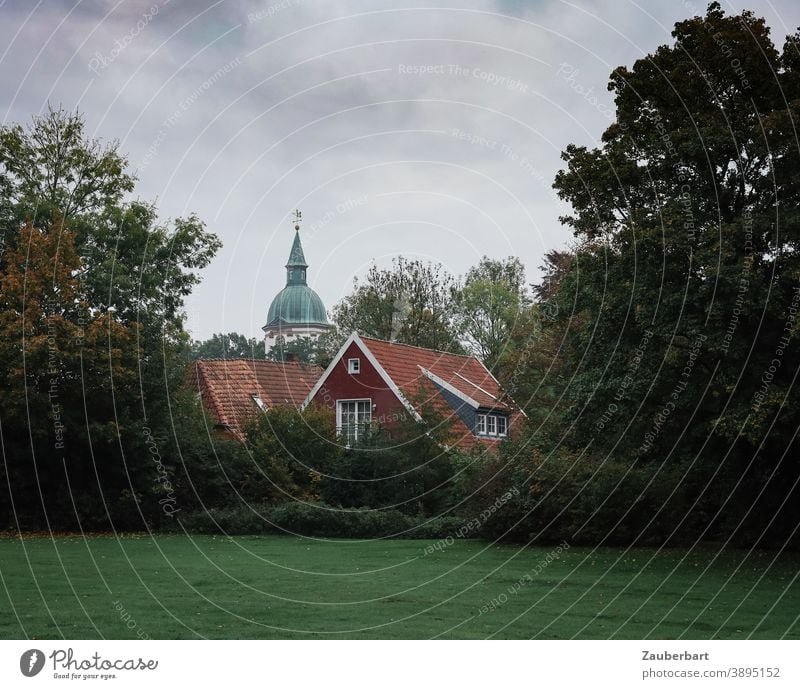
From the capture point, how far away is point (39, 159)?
34.4 meters

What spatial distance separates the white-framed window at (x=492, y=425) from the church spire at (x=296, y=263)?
28.1 feet

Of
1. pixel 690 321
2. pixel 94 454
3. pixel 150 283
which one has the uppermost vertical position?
pixel 150 283

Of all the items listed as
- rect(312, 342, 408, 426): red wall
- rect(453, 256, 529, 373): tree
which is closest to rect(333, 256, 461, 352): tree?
rect(453, 256, 529, 373): tree

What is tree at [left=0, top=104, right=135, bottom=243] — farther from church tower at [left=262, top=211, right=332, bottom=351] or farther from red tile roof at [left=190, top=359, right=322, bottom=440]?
church tower at [left=262, top=211, right=332, bottom=351]

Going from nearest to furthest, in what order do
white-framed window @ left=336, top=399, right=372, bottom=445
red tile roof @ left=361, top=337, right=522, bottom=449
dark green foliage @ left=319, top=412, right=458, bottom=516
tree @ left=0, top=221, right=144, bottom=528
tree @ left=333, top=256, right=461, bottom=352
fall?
tree @ left=0, top=221, right=144, bottom=528
dark green foliage @ left=319, top=412, right=458, bottom=516
red tile roof @ left=361, top=337, right=522, bottom=449
white-framed window @ left=336, top=399, right=372, bottom=445
tree @ left=333, top=256, right=461, bottom=352

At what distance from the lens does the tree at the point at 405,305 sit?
183 feet

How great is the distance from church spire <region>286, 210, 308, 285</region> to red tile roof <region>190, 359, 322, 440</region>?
400cm

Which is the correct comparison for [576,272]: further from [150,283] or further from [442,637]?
[150,283]

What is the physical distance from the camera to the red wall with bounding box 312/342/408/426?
39.1 metres

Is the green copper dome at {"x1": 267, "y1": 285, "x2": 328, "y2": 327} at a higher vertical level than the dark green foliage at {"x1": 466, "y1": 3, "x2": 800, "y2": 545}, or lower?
higher

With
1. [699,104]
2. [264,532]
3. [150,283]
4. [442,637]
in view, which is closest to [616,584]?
[442,637]

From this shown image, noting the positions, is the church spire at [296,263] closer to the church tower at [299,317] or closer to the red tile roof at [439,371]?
the red tile roof at [439,371]

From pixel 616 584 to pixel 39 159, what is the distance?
25008 mm

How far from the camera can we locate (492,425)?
132 ft
